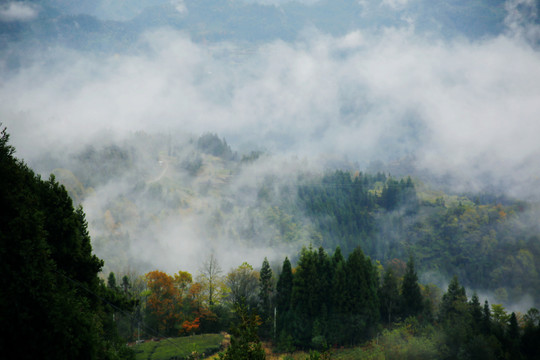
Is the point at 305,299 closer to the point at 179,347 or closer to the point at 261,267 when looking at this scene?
the point at 179,347

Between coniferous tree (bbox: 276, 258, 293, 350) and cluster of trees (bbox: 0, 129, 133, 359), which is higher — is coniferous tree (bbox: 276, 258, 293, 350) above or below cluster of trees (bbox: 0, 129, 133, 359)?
below

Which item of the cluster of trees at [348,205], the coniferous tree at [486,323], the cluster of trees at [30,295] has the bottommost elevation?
the coniferous tree at [486,323]

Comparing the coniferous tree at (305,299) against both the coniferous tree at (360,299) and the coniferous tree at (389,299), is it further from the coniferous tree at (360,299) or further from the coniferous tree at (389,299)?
the coniferous tree at (389,299)

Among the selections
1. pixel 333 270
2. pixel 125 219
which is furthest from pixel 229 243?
pixel 333 270

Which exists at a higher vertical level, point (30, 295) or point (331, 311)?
point (30, 295)

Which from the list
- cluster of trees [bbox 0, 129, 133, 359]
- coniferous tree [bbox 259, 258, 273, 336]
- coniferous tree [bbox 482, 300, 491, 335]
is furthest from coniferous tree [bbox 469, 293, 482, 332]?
cluster of trees [bbox 0, 129, 133, 359]

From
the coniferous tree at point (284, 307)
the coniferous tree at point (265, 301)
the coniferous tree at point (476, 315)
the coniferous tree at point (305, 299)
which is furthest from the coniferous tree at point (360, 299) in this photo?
the coniferous tree at point (476, 315)

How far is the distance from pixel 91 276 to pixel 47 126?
13088 centimetres

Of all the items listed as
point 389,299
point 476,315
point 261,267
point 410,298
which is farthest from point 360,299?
point 261,267

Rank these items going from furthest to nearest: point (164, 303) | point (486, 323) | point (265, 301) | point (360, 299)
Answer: point (265, 301) → point (360, 299) → point (164, 303) → point (486, 323)

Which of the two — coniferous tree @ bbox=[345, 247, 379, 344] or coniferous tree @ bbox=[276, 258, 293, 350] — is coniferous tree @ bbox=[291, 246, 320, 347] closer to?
coniferous tree @ bbox=[276, 258, 293, 350]

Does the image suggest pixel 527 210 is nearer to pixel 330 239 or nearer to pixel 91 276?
pixel 330 239

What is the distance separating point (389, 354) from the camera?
3550 cm

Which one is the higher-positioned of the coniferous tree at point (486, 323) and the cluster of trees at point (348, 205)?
the cluster of trees at point (348, 205)
